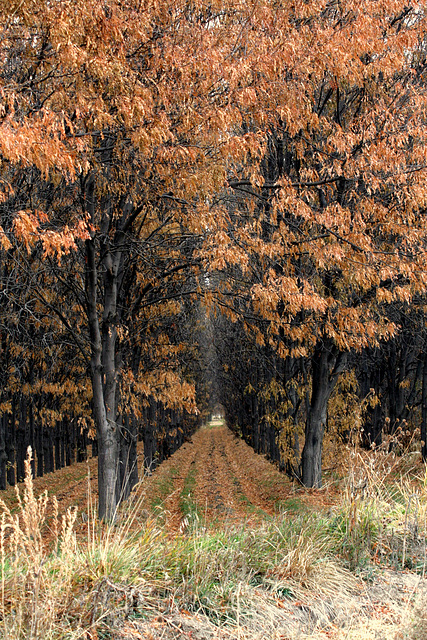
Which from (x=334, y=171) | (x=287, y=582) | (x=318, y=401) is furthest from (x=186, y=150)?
(x=318, y=401)

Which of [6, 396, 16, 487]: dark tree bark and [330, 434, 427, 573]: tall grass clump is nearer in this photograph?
[330, 434, 427, 573]: tall grass clump

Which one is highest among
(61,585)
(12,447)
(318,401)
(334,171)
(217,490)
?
(334,171)

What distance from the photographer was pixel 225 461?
26.3 metres

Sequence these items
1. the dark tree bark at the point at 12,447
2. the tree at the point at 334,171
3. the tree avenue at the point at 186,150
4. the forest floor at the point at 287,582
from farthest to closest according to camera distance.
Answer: the dark tree bark at the point at 12,447
the tree at the point at 334,171
the tree avenue at the point at 186,150
the forest floor at the point at 287,582

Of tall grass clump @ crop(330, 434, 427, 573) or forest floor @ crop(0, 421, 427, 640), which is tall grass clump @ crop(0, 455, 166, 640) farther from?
tall grass clump @ crop(330, 434, 427, 573)

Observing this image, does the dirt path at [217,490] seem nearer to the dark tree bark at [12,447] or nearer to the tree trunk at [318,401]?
the tree trunk at [318,401]

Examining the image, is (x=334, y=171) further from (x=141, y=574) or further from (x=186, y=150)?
(x=141, y=574)

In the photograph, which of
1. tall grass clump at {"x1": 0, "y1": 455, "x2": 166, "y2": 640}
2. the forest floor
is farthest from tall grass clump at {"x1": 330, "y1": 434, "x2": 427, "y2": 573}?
tall grass clump at {"x1": 0, "y1": 455, "x2": 166, "y2": 640}

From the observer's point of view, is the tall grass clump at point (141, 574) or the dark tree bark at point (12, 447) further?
the dark tree bark at point (12, 447)

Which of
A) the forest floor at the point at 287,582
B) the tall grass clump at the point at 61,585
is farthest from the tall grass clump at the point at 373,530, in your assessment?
the tall grass clump at the point at 61,585

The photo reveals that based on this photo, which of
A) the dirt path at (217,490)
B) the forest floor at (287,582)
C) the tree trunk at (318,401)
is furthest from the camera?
the dirt path at (217,490)

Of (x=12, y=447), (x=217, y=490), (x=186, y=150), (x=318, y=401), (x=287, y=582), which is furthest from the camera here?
(x=12, y=447)

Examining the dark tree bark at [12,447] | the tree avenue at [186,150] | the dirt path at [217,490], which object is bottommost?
the dirt path at [217,490]

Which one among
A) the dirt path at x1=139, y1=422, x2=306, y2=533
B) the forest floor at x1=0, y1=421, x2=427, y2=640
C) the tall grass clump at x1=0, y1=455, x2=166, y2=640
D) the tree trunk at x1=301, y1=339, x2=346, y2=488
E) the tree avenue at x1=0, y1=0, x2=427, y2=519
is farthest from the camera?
the dirt path at x1=139, y1=422, x2=306, y2=533
